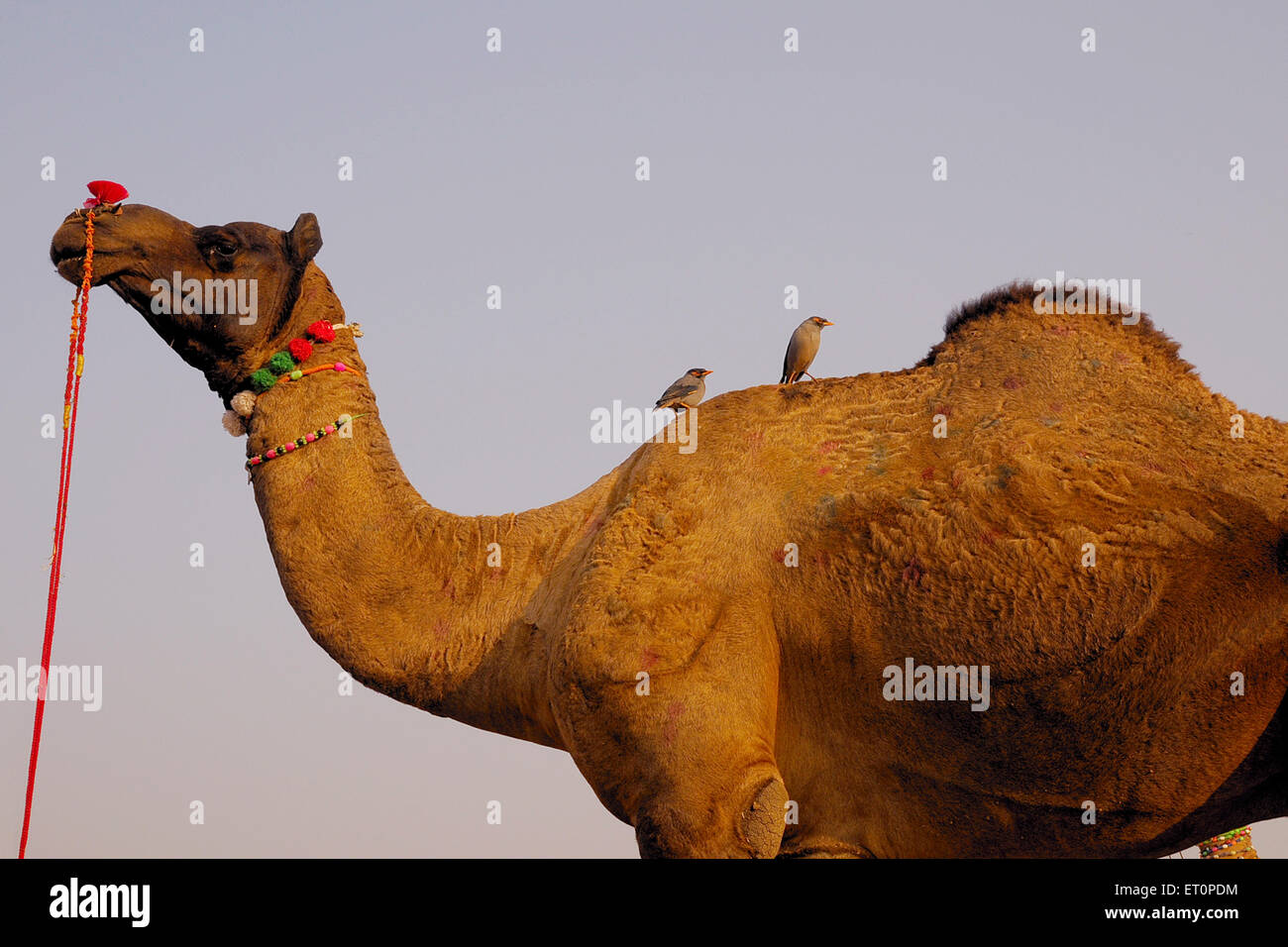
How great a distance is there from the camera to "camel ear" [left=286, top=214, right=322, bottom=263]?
828 centimetres

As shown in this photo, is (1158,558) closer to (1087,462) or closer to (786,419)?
(1087,462)

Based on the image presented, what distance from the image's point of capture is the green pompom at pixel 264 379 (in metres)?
7.92

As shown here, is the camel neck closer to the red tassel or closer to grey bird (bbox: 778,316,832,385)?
the red tassel

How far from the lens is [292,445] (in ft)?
25.5

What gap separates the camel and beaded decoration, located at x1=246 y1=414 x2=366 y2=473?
423 mm

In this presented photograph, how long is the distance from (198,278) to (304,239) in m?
0.62

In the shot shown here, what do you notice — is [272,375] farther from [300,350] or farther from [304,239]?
[304,239]

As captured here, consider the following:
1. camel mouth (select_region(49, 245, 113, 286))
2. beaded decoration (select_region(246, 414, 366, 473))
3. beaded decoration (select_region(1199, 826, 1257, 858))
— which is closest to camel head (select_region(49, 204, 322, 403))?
camel mouth (select_region(49, 245, 113, 286))

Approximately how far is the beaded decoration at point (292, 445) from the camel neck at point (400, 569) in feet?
0.11

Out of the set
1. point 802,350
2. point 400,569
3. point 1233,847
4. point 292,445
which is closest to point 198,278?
point 292,445

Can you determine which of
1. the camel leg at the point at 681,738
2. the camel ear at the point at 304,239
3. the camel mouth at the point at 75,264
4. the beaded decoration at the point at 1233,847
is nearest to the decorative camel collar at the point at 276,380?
the camel ear at the point at 304,239

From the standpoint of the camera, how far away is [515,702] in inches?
282
